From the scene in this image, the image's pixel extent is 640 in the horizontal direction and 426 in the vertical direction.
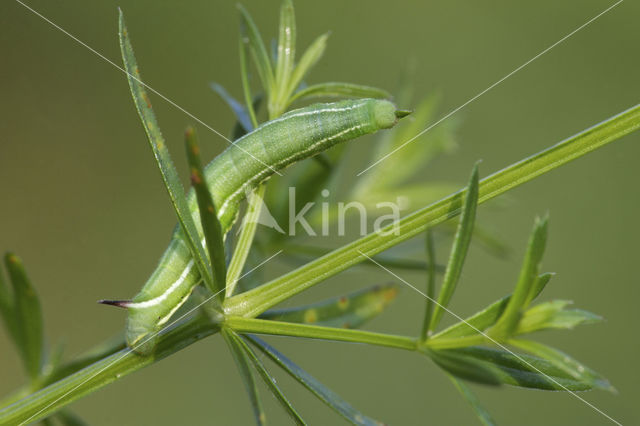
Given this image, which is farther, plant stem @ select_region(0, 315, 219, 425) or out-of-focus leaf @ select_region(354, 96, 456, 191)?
out-of-focus leaf @ select_region(354, 96, 456, 191)

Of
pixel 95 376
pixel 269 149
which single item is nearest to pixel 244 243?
pixel 269 149

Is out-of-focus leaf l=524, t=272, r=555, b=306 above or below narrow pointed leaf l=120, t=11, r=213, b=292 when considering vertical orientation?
below

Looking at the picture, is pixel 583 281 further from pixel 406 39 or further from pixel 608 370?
pixel 406 39

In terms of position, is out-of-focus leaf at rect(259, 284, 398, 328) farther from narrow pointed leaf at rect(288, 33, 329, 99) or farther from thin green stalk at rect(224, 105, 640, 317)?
narrow pointed leaf at rect(288, 33, 329, 99)

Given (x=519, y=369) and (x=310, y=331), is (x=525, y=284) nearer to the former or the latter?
(x=519, y=369)

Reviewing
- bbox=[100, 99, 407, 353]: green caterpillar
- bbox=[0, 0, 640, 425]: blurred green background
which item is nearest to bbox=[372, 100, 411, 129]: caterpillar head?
bbox=[100, 99, 407, 353]: green caterpillar

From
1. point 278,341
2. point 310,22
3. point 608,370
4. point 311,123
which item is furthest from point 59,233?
point 608,370
